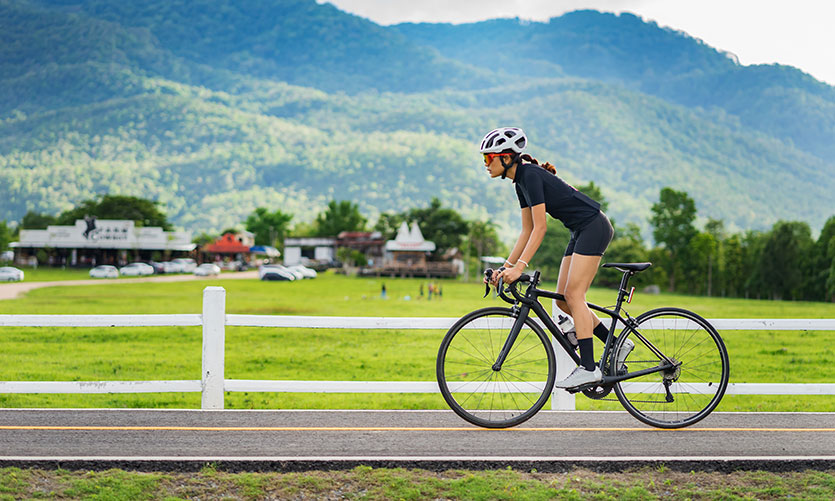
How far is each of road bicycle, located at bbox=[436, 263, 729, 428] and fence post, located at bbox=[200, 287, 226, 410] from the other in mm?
2503

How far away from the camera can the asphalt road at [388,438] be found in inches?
239

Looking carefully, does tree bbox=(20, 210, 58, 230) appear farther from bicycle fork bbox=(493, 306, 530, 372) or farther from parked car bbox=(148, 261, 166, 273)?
bicycle fork bbox=(493, 306, 530, 372)

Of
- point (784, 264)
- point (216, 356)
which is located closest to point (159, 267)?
point (784, 264)

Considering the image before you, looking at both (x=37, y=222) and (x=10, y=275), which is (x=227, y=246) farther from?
(x=10, y=275)

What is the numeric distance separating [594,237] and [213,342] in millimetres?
4042

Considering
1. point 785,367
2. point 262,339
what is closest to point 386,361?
point 262,339

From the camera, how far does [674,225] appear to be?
370 feet

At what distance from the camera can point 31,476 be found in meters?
5.64

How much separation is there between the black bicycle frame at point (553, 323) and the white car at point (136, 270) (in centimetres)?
9952

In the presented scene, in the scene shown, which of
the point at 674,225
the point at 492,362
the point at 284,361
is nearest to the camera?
the point at 492,362

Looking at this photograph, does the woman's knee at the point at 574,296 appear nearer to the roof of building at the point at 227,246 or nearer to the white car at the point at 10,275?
the white car at the point at 10,275

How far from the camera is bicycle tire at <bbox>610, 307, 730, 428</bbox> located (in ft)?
22.6

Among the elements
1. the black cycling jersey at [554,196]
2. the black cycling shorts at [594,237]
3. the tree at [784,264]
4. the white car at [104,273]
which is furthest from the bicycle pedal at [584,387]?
the white car at [104,273]

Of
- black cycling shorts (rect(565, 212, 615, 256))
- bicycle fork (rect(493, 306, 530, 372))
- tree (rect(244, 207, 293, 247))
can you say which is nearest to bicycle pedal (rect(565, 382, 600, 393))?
bicycle fork (rect(493, 306, 530, 372))
